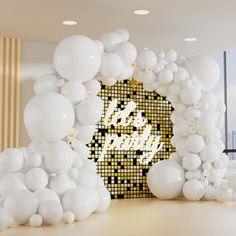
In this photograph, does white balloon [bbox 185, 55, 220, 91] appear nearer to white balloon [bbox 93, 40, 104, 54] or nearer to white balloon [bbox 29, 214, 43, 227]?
white balloon [bbox 93, 40, 104, 54]

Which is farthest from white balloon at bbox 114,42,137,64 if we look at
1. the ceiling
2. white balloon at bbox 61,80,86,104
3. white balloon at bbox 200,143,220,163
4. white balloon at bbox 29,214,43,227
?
white balloon at bbox 29,214,43,227

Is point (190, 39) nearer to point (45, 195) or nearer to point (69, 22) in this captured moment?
point (69, 22)

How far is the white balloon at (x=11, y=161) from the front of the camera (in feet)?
18.5

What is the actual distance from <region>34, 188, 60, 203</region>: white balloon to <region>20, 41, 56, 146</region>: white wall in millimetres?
3233

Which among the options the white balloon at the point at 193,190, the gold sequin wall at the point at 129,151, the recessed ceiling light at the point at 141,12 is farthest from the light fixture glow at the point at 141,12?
the white balloon at the point at 193,190

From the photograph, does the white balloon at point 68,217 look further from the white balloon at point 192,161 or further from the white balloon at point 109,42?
the white balloon at point 192,161

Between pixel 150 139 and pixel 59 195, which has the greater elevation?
pixel 150 139

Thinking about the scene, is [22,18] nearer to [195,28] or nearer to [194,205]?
[195,28]

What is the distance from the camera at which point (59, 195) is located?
5.86 metres

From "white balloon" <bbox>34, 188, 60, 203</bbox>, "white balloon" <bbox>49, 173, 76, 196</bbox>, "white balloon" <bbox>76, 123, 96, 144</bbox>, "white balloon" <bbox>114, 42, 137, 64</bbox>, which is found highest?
"white balloon" <bbox>114, 42, 137, 64</bbox>

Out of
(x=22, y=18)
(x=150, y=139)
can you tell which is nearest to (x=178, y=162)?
(x=150, y=139)

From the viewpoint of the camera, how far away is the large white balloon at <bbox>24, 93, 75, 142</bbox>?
5.77 meters

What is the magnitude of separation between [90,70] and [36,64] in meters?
2.89

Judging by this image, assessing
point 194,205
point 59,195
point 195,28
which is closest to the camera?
point 59,195
